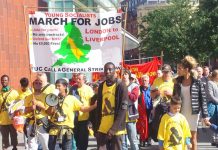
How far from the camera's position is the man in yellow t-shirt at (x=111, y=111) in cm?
749

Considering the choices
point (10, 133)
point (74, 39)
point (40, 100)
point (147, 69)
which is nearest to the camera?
point (40, 100)

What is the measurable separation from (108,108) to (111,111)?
6 centimetres

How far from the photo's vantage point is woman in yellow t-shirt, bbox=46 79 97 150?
8.52 m

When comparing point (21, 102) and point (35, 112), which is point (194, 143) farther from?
point (21, 102)

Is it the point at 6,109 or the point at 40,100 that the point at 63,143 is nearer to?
the point at 40,100

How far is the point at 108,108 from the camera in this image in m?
7.66

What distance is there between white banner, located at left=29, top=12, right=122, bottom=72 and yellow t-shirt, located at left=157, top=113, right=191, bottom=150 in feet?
6.79

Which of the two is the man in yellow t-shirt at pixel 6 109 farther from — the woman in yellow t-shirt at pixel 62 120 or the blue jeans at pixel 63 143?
the blue jeans at pixel 63 143

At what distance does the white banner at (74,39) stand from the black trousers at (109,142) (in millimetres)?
2089

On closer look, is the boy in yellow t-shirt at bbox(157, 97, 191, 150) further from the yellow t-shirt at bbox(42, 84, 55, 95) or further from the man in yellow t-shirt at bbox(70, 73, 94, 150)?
the man in yellow t-shirt at bbox(70, 73, 94, 150)

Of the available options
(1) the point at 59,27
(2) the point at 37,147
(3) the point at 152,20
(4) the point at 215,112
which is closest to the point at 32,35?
(1) the point at 59,27

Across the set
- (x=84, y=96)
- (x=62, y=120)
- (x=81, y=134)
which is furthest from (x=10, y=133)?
(x=62, y=120)

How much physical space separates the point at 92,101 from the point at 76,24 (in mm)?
1660

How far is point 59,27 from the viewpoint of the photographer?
31.4ft
